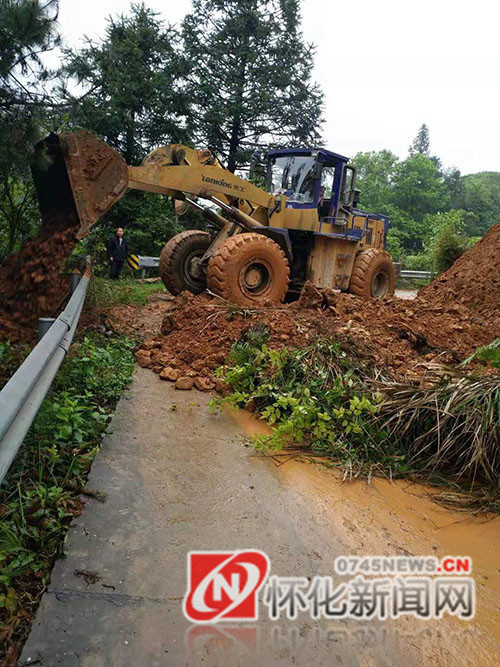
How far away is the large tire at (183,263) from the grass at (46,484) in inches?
189

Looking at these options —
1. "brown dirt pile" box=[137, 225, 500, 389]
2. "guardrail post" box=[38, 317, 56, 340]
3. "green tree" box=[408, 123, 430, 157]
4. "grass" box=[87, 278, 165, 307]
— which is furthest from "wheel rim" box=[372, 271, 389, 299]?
"green tree" box=[408, 123, 430, 157]

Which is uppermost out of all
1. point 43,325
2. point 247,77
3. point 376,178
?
point 376,178

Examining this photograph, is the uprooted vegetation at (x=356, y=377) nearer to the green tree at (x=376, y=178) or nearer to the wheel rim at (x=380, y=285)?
the wheel rim at (x=380, y=285)

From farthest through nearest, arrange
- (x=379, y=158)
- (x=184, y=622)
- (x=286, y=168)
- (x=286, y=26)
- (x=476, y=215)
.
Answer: (x=379, y=158), (x=476, y=215), (x=286, y=26), (x=286, y=168), (x=184, y=622)

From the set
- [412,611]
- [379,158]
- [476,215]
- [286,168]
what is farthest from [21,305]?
[379,158]

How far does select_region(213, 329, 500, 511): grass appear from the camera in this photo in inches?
137

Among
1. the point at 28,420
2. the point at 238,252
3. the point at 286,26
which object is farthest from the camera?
the point at 286,26

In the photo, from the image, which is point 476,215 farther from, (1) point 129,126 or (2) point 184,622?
(2) point 184,622

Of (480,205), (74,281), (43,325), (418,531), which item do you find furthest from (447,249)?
(480,205)

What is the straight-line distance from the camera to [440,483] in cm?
351

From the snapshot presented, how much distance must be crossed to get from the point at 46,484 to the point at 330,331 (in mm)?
3310

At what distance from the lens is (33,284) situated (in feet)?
15.7

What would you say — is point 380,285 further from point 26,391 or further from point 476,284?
point 26,391

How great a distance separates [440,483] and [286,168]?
738 centimetres
